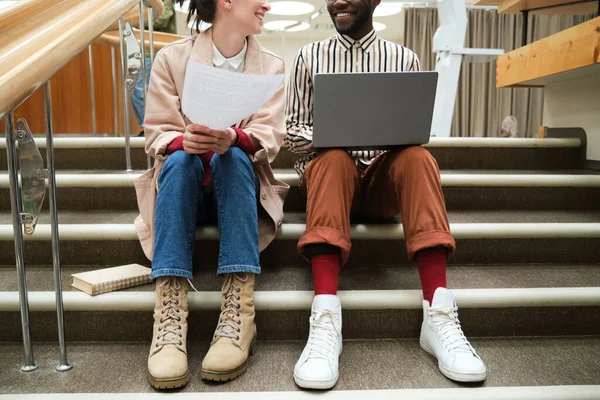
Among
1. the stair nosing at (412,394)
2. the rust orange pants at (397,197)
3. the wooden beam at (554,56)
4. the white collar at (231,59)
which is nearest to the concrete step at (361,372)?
the stair nosing at (412,394)

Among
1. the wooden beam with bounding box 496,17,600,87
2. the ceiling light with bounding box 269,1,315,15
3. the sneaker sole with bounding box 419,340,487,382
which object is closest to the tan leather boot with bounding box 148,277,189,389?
the sneaker sole with bounding box 419,340,487,382

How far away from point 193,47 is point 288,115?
34 centimetres

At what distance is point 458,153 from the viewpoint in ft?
6.07

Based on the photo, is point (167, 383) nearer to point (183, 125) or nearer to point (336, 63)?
point (183, 125)

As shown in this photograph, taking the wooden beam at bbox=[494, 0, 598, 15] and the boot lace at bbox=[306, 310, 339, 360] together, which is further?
the wooden beam at bbox=[494, 0, 598, 15]

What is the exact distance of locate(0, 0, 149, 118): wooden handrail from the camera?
0.68m

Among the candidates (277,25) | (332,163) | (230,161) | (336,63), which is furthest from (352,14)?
(277,25)

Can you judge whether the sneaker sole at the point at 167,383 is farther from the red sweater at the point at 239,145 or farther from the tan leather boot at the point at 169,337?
the red sweater at the point at 239,145

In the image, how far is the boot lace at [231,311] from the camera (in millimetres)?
966

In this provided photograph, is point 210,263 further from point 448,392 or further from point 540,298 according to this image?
point 540,298

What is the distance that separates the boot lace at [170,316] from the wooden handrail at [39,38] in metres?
0.48

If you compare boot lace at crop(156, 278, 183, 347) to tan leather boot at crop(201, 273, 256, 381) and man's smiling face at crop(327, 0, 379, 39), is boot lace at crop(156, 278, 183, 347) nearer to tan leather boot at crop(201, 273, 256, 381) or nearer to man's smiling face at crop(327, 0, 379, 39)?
tan leather boot at crop(201, 273, 256, 381)

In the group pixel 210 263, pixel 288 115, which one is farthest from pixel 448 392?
pixel 288 115

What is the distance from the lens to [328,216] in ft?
3.46
